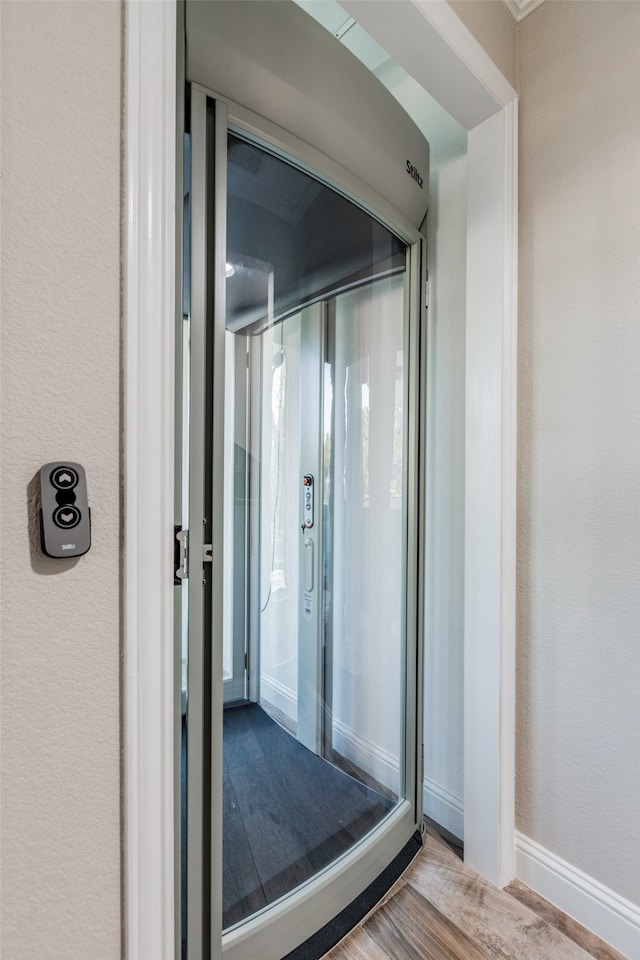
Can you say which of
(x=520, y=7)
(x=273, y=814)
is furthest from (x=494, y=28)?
(x=273, y=814)

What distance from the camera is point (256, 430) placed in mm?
1221

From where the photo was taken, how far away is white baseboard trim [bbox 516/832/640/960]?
49.9 inches

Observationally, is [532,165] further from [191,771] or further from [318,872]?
[318,872]

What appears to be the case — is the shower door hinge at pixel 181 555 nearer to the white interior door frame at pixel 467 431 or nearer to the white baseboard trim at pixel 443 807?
the white interior door frame at pixel 467 431

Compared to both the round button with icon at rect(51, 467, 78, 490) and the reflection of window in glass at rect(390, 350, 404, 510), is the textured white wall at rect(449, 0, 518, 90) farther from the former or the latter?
the round button with icon at rect(51, 467, 78, 490)

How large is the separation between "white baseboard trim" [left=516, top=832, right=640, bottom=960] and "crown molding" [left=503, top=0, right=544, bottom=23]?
8.68 feet

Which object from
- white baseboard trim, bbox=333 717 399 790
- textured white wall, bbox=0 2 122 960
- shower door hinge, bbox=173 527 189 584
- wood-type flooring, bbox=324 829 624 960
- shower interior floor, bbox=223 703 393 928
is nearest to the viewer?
textured white wall, bbox=0 2 122 960

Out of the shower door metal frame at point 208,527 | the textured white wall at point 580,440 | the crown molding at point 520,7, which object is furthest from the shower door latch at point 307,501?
the crown molding at point 520,7

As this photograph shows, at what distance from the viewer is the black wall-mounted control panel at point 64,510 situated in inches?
26.7

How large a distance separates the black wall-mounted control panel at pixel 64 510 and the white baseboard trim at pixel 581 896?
5.45 feet

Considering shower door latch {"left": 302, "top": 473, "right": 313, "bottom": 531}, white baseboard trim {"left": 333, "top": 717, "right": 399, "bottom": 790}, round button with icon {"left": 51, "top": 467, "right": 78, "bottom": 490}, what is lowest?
white baseboard trim {"left": 333, "top": 717, "right": 399, "bottom": 790}

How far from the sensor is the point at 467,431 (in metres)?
1.61

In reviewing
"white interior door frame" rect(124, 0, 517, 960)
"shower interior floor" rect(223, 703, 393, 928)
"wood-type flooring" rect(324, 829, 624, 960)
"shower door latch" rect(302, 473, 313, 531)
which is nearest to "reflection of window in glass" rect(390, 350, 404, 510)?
"white interior door frame" rect(124, 0, 517, 960)

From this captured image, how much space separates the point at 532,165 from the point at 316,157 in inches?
30.5
